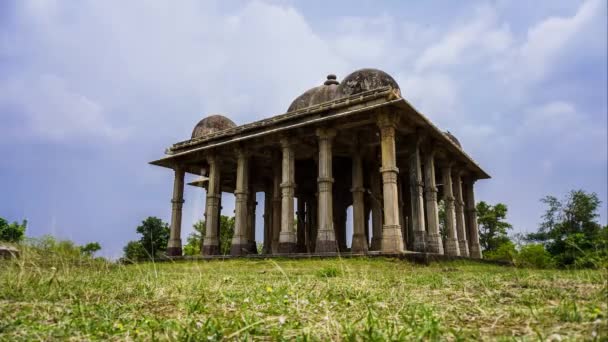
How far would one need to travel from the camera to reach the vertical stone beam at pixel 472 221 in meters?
24.0

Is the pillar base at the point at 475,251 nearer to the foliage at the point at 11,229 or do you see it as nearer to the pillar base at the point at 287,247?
the pillar base at the point at 287,247

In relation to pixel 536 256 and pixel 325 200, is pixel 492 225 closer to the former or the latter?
pixel 536 256

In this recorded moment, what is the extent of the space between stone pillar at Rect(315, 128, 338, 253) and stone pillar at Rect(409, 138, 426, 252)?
131 inches

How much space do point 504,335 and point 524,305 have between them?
3.75 feet

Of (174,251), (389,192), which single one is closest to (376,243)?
(389,192)

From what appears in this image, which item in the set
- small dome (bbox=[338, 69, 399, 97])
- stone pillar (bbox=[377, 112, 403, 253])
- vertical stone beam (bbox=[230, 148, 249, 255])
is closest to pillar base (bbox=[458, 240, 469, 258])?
stone pillar (bbox=[377, 112, 403, 253])

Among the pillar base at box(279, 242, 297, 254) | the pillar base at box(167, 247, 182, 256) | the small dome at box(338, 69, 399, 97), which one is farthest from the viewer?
the pillar base at box(167, 247, 182, 256)

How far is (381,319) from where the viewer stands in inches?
138

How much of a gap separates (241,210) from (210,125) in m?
7.68

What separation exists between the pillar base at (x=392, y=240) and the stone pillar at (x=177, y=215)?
12041 mm

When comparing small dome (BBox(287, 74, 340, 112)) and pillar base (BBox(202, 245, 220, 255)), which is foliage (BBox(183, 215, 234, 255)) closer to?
pillar base (BBox(202, 245, 220, 255))

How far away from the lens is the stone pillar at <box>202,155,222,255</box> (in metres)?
21.7

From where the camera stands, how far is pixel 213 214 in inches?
862

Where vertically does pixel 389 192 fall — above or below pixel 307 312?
above
